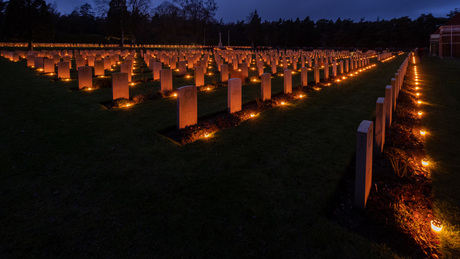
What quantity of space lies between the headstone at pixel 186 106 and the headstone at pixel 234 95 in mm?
1404

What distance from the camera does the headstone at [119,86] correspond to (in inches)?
349

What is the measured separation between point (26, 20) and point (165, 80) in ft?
144

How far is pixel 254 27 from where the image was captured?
3438 inches

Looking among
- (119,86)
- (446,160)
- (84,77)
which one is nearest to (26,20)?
(84,77)

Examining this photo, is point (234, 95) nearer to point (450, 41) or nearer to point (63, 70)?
point (63, 70)

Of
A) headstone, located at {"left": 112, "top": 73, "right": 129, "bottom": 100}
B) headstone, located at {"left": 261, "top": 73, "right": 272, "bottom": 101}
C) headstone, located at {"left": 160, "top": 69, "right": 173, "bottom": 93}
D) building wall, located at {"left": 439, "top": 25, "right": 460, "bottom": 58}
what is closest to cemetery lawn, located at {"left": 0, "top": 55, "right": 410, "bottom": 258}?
headstone, located at {"left": 112, "top": 73, "right": 129, "bottom": 100}

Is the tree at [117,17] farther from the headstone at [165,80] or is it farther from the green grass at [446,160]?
the green grass at [446,160]

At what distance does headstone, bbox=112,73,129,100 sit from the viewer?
8.87 m

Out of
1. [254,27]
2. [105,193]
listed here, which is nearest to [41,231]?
[105,193]

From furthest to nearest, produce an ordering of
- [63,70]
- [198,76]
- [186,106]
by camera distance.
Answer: [63,70]
[198,76]
[186,106]

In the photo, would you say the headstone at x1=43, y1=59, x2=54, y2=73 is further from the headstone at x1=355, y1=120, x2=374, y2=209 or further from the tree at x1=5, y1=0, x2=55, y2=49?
the tree at x1=5, y1=0, x2=55, y2=49

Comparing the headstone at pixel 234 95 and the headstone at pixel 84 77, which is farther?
the headstone at pixel 84 77

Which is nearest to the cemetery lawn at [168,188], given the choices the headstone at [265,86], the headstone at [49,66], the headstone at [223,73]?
the headstone at [265,86]

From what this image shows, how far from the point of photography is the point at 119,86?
901 centimetres
